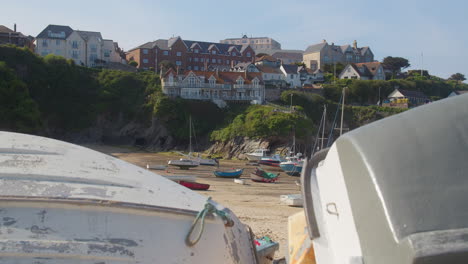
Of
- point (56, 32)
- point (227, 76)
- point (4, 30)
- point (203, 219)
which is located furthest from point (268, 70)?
point (203, 219)

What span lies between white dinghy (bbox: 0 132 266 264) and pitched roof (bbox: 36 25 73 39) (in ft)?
223

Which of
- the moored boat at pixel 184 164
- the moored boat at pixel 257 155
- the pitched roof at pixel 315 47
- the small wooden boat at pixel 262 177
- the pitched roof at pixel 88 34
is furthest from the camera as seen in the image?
the pitched roof at pixel 315 47

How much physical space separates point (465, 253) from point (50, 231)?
2753 millimetres

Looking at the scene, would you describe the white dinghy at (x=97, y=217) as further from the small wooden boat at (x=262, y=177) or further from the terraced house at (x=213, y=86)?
the terraced house at (x=213, y=86)

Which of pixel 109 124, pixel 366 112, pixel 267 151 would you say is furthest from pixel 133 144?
pixel 366 112

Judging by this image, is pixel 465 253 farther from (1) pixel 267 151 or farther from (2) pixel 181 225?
(1) pixel 267 151

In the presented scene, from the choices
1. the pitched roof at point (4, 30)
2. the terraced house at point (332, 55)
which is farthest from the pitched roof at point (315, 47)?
the pitched roof at point (4, 30)

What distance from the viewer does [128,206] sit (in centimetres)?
335

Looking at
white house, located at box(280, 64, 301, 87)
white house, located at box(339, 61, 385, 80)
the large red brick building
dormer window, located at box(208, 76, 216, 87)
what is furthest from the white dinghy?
white house, located at box(339, 61, 385, 80)

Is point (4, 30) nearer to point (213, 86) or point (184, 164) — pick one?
point (213, 86)

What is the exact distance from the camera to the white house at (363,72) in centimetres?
7431

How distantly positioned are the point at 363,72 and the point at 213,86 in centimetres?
3135

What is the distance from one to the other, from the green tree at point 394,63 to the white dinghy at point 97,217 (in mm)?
92296

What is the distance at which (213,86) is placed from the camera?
57750 millimetres
